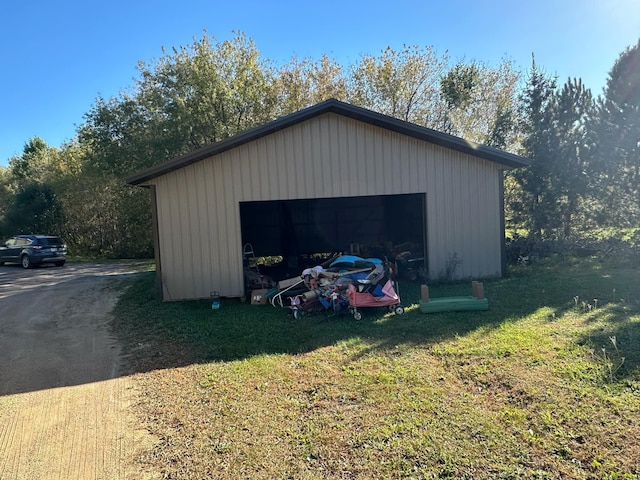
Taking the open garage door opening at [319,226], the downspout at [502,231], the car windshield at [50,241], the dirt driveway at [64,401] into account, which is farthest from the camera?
the car windshield at [50,241]

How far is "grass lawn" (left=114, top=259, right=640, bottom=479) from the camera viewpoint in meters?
3.03

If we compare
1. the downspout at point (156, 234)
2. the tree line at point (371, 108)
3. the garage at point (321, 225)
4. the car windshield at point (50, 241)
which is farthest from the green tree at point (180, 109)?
the downspout at point (156, 234)

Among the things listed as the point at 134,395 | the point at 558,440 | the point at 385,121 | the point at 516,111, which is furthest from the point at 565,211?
the point at 134,395

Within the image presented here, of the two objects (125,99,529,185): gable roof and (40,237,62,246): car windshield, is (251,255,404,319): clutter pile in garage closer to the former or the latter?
(125,99,529,185): gable roof

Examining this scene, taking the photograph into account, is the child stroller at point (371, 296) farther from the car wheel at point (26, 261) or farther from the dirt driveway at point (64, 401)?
the car wheel at point (26, 261)

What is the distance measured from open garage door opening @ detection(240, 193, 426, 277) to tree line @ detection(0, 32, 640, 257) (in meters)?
4.74

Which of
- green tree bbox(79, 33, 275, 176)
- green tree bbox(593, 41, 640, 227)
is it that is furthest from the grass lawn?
green tree bbox(79, 33, 275, 176)

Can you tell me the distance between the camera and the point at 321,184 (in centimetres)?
922

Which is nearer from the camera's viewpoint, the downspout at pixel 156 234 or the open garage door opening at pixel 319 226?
the downspout at pixel 156 234

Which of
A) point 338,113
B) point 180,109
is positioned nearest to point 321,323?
point 338,113

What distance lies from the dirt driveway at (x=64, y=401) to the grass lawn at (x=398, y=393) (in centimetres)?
25

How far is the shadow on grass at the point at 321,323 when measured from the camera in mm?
5582

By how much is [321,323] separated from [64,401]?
3.60 m

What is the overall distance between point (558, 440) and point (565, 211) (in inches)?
558
